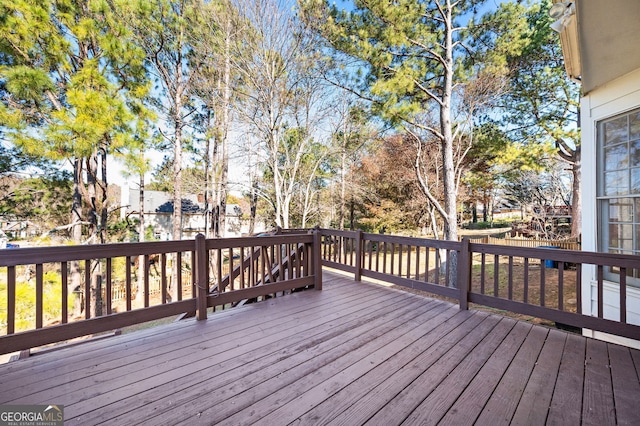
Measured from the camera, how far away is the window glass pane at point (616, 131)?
2944 mm

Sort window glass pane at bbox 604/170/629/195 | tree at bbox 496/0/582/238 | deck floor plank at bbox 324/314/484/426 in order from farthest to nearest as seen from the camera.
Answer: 1. tree at bbox 496/0/582/238
2. window glass pane at bbox 604/170/629/195
3. deck floor plank at bbox 324/314/484/426

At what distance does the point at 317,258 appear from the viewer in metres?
4.01

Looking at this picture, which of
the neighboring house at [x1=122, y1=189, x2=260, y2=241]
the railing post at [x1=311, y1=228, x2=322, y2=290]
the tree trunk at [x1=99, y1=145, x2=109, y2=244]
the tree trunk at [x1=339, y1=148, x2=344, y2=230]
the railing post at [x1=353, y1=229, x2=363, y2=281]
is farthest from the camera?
the neighboring house at [x1=122, y1=189, x2=260, y2=241]

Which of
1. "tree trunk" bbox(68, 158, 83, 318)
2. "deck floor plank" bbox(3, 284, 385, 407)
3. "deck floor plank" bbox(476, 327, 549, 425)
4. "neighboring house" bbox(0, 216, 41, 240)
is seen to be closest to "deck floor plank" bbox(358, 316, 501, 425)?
"deck floor plank" bbox(476, 327, 549, 425)

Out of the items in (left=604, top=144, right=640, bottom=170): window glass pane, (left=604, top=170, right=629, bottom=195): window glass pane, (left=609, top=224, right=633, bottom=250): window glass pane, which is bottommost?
(left=609, top=224, right=633, bottom=250): window glass pane

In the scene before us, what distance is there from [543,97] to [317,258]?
936 centimetres

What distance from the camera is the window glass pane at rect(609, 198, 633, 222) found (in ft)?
9.43

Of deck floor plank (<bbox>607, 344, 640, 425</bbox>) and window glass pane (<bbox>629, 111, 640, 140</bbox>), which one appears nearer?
deck floor plank (<bbox>607, 344, 640, 425</bbox>)

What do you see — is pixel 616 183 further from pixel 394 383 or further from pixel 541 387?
pixel 394 383

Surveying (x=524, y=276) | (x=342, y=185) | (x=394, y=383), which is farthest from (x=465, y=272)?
(x=342, y=185)

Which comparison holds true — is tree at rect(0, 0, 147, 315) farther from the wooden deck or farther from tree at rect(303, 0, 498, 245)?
the wooden deck

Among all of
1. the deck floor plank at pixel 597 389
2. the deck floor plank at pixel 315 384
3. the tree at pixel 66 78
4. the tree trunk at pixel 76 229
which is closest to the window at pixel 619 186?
the deck floor plank at pixel 597 389

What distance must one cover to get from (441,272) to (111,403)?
8.35m

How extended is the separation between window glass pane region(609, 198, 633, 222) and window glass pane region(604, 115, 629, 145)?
0.68m
